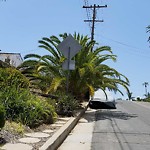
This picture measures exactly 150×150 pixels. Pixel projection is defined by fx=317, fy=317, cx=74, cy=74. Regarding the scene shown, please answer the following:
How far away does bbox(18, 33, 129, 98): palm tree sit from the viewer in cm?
1650

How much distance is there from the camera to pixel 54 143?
6.91 m

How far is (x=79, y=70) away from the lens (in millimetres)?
15711

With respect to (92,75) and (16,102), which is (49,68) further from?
(16,102)

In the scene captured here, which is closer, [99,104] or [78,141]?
[78,141]

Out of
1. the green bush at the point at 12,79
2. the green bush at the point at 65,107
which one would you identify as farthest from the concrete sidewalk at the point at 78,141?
the green bush at the point at 12,79

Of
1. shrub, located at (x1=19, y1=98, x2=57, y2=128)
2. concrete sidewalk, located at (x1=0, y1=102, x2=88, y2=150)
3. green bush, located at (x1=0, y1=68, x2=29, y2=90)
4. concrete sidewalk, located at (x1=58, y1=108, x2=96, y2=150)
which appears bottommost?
concrete sidewalk, located at (x1=58, y1=108, x2=96, y2=150)

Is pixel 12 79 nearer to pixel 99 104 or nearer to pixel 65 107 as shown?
pixel 65 107

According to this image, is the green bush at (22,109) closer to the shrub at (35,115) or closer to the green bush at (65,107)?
the shrub at (35,115)

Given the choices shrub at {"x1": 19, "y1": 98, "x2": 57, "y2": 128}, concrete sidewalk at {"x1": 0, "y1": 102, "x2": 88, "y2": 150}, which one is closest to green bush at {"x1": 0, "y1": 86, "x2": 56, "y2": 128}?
shrub at {"x1": 19, "y1": 98, "x2": 57, "y2": 128}

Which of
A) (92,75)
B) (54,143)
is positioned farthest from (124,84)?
(54,143)

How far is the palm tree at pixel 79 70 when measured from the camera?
16.5 metres

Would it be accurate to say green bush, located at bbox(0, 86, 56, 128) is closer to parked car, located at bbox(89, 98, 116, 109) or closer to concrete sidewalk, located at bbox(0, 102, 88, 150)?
concrete sidewalk, located at bbox(0, 102, 88, 150)

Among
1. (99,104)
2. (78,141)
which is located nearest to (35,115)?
(78,141)

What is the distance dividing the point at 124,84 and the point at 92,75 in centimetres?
240
